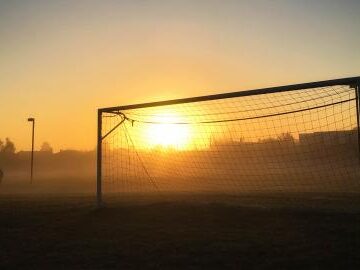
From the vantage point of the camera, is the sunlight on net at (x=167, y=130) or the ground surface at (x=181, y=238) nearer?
the ground surface at (x=181, y=238)

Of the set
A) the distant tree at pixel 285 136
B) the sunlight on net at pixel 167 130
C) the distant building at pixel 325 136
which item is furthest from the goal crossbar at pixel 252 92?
the distant building at pixel 325 136

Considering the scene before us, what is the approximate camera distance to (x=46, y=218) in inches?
406

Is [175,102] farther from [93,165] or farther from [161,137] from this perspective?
[93,165]

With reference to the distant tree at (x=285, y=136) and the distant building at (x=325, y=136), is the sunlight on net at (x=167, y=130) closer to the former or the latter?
the distant tree at (x=285, y=136)

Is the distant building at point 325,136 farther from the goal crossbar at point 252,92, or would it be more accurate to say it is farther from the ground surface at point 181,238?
the ground surface at point 181,238

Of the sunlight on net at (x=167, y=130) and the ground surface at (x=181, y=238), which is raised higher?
the sunlight on net at (x=167, y=130)

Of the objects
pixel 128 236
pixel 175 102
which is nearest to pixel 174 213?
pixel 128 236

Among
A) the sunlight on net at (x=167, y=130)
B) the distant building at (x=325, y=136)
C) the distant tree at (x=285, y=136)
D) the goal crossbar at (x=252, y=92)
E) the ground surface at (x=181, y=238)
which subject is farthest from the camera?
the distant building at (x=325, y=136)

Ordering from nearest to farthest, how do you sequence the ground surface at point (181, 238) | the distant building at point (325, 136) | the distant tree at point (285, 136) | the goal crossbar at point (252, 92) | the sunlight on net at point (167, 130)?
1. the ground surface at point (181, 238)
2. the goal crossbar at point (252, 92)
3. the distant tree at point (285, 136)
4. the sunlight on net at point (167, 130)
5. the distant building at point (325, 136)

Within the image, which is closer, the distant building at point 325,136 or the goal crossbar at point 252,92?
the goal crossbar at point 252,92

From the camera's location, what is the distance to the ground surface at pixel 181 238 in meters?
6.07

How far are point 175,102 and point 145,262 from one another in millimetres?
5794

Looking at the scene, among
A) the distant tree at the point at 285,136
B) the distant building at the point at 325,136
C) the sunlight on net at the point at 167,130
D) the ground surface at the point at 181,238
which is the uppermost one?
the sunlight on net at the point at 167,130

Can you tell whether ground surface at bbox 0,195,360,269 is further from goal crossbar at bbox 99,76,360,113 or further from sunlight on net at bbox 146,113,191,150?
sunlight on net at bbox 146,113,191,150
